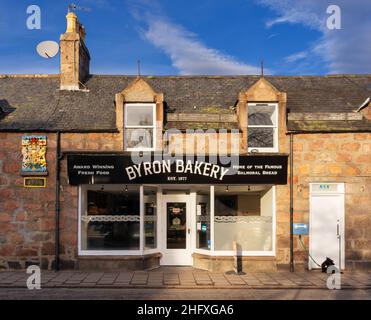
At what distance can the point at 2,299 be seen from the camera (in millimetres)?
9422

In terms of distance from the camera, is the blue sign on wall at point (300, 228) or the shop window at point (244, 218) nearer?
the blue sign on wall at point (300, 228)

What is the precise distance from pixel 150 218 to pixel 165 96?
4838 mm

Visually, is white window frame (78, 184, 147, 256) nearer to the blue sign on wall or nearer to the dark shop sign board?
the dark shop sign board

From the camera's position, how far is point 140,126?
520 inches

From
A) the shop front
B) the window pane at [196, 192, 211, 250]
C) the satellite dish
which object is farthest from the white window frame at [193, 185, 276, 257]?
the satellite dish

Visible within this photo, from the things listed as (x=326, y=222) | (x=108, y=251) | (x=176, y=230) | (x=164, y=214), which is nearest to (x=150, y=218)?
(x=164, y=214)

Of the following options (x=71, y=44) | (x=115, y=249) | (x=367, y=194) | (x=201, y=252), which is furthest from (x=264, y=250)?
(x=71, y=44)

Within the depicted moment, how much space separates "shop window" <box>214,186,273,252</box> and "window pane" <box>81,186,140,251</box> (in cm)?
275

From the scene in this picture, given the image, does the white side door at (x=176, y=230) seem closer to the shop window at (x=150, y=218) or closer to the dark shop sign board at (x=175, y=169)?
the shop window at (x=150, y=218)

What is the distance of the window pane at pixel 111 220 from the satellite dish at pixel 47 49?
6036 mm

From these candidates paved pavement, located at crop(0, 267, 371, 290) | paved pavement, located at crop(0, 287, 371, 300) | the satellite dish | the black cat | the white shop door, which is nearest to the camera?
paved pavement, located at crop(0, 287, 371, 300)

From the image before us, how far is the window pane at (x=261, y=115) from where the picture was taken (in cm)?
1338

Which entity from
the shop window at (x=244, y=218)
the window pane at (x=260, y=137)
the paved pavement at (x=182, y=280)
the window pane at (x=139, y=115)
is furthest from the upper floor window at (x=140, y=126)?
the paved pavement at (x=182, y=280)

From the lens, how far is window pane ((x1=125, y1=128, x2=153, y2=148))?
43.3 ft
